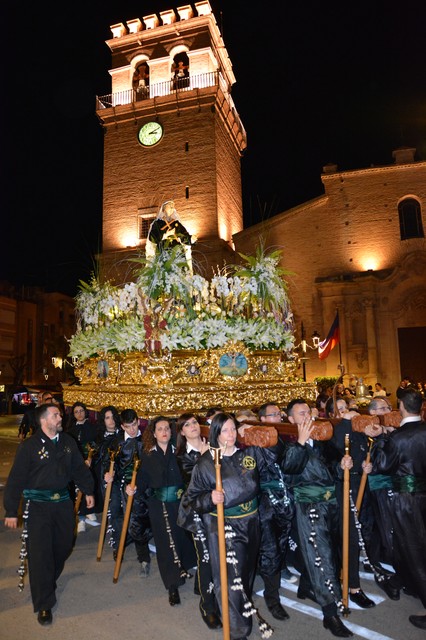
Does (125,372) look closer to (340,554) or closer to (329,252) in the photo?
(340,554)

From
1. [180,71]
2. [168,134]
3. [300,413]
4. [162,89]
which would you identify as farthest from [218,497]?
[180,71]

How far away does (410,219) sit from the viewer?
28.7 m

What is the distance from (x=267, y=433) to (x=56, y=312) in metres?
52.5

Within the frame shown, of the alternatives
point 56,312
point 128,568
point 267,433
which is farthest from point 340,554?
point 56,312

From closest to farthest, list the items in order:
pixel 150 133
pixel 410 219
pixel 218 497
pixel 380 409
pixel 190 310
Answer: pixel 218 497
pixel 380 409
pixel 190 310
pixel 410 219
pixel 150 133

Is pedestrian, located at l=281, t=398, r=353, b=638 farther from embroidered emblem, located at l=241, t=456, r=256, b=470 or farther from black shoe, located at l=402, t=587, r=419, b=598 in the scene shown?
black shoe, located at l=402, t=587, r=419, b=598

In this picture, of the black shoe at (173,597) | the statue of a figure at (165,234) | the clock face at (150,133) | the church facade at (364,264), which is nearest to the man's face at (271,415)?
the black shoe at (173,597)

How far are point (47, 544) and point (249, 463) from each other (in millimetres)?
2460

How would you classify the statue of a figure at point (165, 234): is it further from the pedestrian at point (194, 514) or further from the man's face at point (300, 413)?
the man's face at point (300, 413)

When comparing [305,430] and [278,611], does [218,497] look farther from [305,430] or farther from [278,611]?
[278,611]

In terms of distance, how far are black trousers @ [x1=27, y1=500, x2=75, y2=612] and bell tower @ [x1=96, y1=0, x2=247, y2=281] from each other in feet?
78.6

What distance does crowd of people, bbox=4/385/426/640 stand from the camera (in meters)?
4.35

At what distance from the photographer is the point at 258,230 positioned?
29.2 m

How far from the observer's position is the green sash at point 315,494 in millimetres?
4859
